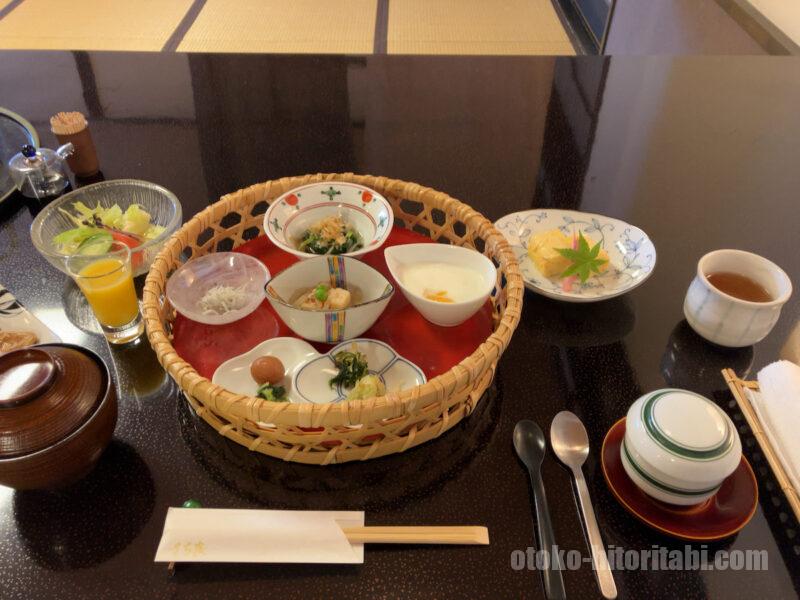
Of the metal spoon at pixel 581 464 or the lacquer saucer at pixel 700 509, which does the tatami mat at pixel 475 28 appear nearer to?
the metal spoon at pixel 581 464

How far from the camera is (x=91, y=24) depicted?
317 cm

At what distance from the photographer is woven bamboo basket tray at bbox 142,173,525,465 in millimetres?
719

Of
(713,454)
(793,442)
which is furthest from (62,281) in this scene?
(793,442)

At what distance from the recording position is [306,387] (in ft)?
2.79

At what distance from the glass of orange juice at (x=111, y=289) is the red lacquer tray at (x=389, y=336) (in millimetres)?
101

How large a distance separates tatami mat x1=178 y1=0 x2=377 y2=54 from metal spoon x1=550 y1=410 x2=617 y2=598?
2.59 meters

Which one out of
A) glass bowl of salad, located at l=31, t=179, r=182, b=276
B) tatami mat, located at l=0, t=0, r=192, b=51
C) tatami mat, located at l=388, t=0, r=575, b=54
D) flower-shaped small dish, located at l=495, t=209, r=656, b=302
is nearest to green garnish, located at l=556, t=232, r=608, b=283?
flower-shaped small dish, located at l=495, t=209, r=656, b=302

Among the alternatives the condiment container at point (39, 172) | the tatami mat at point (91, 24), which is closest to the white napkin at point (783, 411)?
the condiment container at point (39, 172)

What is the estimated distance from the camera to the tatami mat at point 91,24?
2984mm

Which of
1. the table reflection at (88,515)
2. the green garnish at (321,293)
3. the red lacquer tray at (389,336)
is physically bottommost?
the table reflection at (88,515)

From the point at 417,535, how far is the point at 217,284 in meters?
0.54

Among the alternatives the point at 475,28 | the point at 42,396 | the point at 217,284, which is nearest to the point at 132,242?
the point at 217,284

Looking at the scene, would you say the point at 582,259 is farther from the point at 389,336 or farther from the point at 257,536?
the point at 257,536

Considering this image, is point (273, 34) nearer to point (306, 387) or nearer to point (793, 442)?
point (306, 387)
